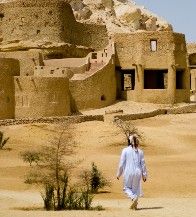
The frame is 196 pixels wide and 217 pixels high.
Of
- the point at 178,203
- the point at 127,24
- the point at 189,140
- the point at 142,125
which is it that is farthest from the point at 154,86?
the point at 178,203

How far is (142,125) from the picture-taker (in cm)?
3628

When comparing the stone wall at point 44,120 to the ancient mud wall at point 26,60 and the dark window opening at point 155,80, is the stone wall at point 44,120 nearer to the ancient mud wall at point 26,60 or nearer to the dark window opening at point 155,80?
the ancient mud wall at point 26,60

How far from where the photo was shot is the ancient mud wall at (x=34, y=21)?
45969 mm

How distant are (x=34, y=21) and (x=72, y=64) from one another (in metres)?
6.96

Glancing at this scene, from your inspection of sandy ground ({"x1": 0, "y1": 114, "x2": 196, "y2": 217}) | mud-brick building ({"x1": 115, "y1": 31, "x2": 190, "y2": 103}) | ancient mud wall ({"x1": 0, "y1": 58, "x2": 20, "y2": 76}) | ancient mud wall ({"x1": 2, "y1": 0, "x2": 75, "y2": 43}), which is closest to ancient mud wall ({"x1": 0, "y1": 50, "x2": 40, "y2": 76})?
ancient mud wall ({"x1": 0, "y1": 58, "x2": 20, "y2": 76})

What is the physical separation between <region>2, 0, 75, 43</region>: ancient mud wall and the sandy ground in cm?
1204

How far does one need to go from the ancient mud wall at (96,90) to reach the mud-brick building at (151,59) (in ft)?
4.57

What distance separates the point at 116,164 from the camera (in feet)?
84.1

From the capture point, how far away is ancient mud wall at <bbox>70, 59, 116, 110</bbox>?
37906mm

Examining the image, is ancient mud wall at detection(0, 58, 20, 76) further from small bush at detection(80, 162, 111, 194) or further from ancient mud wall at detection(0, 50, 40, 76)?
small bush at detection(80, 162, 111, 194)

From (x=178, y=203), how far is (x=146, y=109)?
82.4 feet

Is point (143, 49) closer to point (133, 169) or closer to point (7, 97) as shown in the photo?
point (7, 97)

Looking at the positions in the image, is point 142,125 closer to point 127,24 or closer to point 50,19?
point 50,19

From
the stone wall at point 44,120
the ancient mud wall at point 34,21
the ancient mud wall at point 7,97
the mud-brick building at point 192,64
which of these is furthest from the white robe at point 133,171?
the mud-brick building at point 192,64
